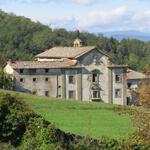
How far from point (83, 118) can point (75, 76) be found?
2828 cm

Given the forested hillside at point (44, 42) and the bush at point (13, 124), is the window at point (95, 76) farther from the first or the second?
the bush at point (13, 124)

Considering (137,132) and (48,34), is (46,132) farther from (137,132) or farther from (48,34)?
(48,34)

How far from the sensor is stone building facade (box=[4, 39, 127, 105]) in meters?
69.8

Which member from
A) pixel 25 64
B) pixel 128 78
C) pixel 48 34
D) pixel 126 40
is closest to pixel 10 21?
pixel 48 34

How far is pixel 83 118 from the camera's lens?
144ft

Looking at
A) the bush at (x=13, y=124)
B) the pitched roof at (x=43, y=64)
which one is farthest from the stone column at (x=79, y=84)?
the bush at (x=13, y=124)

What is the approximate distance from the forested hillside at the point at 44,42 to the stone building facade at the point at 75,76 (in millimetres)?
42825

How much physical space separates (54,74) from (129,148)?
155 ft

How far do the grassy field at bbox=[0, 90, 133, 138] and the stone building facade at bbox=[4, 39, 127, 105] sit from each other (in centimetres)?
1706

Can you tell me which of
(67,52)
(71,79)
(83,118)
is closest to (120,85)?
(71,79)

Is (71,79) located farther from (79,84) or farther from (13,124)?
(13,124)

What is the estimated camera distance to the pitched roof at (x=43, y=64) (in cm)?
6900

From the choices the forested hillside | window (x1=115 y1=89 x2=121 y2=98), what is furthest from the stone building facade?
the forested hillside

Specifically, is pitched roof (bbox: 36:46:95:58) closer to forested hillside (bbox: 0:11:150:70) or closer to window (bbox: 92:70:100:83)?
window (bbox: 92:70:100:83)
